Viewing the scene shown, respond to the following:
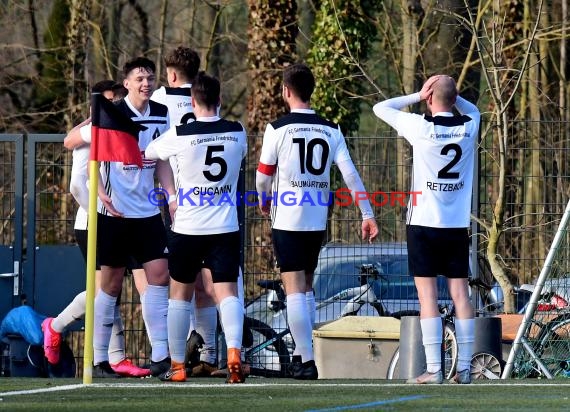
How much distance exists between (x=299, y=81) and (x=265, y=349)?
12.3 ft

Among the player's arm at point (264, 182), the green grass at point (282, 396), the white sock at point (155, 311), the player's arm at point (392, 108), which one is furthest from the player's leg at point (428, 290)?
the white sock at point (155, 311)

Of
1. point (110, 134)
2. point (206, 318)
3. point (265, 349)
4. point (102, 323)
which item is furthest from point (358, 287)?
point (110, 134)

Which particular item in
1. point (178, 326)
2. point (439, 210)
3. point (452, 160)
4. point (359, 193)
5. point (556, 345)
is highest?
point (452, 160)

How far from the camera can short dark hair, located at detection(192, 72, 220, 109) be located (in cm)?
1004

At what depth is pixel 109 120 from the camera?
385 inches

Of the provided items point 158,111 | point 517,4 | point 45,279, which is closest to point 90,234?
point 158,111

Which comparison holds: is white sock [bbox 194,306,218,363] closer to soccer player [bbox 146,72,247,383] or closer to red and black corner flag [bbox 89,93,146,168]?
soccer player [bbox 146,72,247,383]

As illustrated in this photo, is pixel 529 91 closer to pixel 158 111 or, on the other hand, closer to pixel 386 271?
pixel 386 271

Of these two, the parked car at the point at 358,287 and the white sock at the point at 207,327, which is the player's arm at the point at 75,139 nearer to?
the white sock at the point at 207,327

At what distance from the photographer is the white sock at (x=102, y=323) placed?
1114 centimetres

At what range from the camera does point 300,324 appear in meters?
10.7

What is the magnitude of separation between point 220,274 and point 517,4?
12.0 metres

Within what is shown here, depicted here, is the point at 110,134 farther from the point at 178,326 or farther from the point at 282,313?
the point at 282,313

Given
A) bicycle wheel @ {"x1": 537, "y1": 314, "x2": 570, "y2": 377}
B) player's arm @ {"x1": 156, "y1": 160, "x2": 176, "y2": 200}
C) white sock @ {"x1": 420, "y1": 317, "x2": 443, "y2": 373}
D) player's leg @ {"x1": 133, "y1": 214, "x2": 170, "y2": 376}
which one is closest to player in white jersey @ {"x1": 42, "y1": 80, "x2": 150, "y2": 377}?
player's leg @ {"x1": 133, "y1": 214, "x2": 170, "y2": 376}
